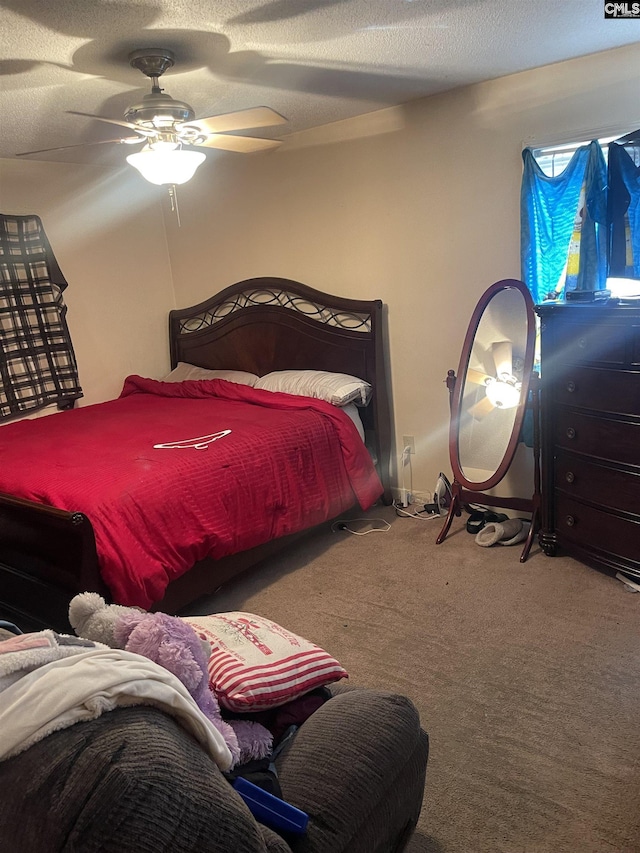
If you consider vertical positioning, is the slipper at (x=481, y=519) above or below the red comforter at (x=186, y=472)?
below

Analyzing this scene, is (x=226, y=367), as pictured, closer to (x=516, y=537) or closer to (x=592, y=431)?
(x=516, y=537)

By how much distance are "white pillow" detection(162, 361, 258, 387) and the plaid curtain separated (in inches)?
27.6

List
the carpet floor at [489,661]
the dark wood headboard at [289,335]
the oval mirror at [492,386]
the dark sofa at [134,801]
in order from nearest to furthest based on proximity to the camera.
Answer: the dark sofa at [134,801] → the carpet floor at [489,661] → the oval mirror at [492,386] → the dark wood headboard at [289,335]

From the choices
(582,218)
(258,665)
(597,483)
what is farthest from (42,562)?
(582,218)

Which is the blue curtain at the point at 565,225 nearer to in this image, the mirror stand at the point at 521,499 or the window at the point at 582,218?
the window at the point at 582,218

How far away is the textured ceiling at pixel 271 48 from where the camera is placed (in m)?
2.15

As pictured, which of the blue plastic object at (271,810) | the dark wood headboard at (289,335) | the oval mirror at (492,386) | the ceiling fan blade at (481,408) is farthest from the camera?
the dark wood headboard at (289,335)

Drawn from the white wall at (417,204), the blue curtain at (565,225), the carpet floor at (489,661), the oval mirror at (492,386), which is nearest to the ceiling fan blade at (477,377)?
the oval mirror at (492,386)

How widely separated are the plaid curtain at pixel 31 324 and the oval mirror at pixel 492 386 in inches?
101

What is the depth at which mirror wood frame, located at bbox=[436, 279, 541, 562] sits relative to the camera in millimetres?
3143

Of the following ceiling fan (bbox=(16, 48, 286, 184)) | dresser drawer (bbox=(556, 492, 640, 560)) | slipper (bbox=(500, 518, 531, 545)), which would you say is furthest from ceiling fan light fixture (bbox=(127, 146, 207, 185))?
slipper (bbox=(500, 518, 531, 545))

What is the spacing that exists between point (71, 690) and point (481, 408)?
289 cm

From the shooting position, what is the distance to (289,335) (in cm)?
422

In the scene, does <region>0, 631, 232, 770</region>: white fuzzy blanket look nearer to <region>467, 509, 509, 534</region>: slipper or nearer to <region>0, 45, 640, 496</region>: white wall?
<region>467, 509, 509, 534</region>: slipper
